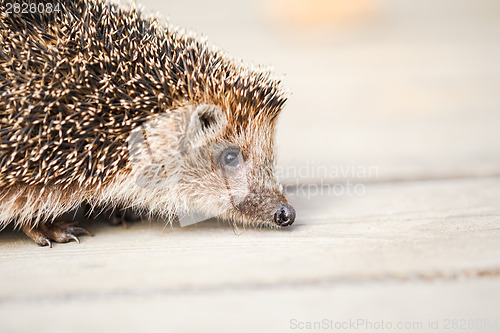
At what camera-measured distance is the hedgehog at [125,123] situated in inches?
78.7

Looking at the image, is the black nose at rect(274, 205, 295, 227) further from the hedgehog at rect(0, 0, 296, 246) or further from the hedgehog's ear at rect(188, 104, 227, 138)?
the hedgehog's ear at rect(188, 104, 227, 138)

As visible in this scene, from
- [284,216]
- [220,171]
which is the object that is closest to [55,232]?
[220,171]

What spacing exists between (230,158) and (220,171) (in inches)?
2.7

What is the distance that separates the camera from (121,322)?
4.91 ft

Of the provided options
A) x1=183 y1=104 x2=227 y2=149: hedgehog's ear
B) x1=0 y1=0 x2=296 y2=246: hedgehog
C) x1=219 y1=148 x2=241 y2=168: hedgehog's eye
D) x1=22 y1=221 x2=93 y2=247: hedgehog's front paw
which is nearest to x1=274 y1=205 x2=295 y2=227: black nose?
x1=0 y1=0 x2=296 y2=246: hedgehog

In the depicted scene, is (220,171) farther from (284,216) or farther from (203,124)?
(284,216)

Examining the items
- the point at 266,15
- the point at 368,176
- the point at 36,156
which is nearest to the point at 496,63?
the point at 368,176

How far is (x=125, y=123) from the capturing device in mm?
2061

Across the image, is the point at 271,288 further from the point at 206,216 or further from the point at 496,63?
the point at 496,63

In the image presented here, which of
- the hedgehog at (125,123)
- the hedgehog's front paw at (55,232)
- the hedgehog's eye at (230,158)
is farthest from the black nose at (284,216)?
the hedgehog's front paw at (55,232)

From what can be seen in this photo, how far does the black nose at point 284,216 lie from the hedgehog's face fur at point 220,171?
0.05 meters

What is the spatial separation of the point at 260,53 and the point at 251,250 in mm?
3395

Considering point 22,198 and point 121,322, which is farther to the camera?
point 22,198

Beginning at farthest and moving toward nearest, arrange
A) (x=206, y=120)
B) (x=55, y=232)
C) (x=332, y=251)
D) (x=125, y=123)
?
1. (x=206, y=120)
2. (x=55, y=232)
3. (x=125, y=123)
4. (x=332, y=251)
